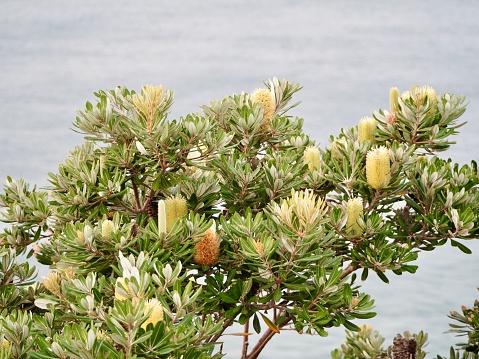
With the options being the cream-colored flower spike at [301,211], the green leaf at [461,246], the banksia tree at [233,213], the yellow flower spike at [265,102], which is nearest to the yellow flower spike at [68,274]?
the banksia tree at [233,213]

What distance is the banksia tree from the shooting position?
5.25m

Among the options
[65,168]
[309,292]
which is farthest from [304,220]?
[65,168]

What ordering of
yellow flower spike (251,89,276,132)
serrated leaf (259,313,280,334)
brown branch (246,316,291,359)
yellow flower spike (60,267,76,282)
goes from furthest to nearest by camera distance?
brown branch (246,316,291,359)
yellow flower spike (251,89,276,132)
yellow flower spike (60,267,76,282)
serrated leaf (259,313,280,334)

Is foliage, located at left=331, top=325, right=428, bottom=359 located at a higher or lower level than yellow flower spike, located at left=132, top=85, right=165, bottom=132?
lower

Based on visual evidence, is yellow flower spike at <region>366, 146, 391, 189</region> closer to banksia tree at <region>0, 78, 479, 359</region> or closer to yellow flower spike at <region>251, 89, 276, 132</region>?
banksia tree at <region>0, 78, 479, 359</region>

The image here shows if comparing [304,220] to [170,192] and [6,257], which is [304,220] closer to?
[170,192]

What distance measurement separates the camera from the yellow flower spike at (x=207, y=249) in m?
5.71

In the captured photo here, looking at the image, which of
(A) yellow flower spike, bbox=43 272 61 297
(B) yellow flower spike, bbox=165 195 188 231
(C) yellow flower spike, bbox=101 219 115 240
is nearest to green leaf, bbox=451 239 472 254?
(B) yellow flower spike, bbox=165 195 188 231

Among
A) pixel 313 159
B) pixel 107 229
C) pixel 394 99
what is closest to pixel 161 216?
pixel 107 229

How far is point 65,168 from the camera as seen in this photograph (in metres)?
6.48

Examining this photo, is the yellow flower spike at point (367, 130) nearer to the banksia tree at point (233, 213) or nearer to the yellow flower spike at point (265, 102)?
the banksia tree at point (233, 213)

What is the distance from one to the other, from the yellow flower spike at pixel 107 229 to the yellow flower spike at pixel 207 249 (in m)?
0.61

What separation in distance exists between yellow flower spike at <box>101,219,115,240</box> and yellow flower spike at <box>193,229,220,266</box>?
0.61 meters

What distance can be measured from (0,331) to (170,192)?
187cm
